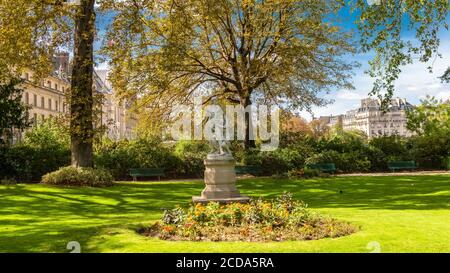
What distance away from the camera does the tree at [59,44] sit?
1986 centimetres

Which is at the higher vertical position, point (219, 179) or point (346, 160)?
point (346, 160)

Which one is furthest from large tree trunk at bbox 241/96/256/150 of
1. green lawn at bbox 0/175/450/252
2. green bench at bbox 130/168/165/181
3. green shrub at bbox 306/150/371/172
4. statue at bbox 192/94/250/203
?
statue at bbox 192/94/250/203

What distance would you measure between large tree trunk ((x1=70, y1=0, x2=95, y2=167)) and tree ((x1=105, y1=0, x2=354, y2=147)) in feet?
10.5

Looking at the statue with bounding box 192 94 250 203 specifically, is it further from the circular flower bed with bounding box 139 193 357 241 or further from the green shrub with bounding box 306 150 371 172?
the green shrub with bounding box 306 150 371 172

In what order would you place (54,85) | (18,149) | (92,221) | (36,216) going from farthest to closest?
(54,85), (18,149), (36,216), (92,221)

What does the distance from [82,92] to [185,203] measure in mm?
8426

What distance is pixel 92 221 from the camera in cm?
1219

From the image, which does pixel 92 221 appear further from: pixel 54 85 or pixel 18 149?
pixel 54 85

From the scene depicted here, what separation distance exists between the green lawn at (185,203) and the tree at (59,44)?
10.3ft

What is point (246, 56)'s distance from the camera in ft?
106

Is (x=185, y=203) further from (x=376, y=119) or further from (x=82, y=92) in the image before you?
(x=376, y=119)

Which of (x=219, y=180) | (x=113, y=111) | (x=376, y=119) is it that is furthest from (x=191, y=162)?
(x=376, y=119)
